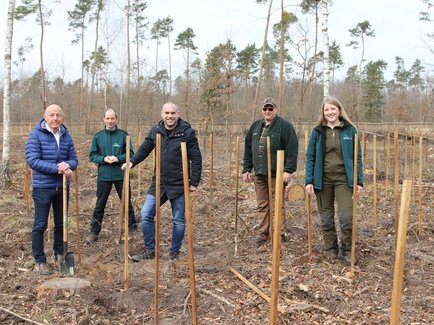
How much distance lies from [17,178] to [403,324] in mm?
9697

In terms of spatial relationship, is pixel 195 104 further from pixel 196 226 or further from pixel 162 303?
pixel 162 303

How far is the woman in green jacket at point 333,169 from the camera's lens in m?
4.49

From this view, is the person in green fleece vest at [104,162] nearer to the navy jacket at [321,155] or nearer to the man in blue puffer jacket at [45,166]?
the man in blue puffer jacket at [45,166]

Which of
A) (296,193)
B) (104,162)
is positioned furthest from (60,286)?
(296,193)

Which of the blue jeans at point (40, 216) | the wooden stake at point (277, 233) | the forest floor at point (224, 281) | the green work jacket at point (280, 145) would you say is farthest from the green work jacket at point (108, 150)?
the wooden stake at point (277, 233)

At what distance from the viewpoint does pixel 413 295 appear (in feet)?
12.7

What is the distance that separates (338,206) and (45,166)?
3.08 metres

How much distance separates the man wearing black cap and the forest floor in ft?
1.56

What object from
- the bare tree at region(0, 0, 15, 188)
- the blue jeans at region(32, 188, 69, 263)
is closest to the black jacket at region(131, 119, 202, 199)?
the blue jeans at region(32, 188, 69, 263)

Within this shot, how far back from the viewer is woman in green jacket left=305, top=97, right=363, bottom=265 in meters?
4.49

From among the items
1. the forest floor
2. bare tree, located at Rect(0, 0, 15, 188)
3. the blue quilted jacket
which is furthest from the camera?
bare tree, located at Rect(0, 0, 15, 188)

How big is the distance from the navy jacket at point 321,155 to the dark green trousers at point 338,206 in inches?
3.4

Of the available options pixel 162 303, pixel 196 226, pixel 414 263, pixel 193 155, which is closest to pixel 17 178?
pixel 196 226

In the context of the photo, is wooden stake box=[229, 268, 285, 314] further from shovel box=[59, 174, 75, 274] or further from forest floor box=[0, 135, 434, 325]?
shovel box=[59, 174, 75, 274]
